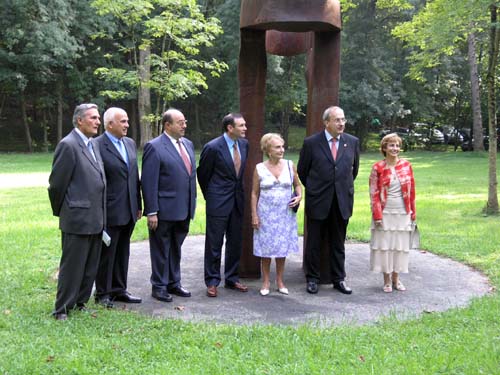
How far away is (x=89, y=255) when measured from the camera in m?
5.21

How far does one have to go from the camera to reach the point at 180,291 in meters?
5.91

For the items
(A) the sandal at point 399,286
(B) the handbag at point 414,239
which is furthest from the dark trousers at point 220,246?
Result: (B) the handbag at point 414,239

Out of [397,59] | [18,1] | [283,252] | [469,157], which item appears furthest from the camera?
[397,59]

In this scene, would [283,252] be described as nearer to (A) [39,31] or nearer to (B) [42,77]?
(A) [39,31]

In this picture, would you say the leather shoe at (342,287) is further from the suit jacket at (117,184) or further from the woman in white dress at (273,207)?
the suit jacket at (117,184)

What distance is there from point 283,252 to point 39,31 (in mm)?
23451

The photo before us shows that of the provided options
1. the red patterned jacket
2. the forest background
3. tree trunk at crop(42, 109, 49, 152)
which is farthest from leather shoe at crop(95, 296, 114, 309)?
tree trunk at crop(42, 109, 49, 152)

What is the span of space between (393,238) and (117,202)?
2.91m

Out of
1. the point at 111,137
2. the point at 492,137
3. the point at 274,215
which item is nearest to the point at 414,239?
the point at 274,215

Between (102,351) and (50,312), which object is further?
(50,312)

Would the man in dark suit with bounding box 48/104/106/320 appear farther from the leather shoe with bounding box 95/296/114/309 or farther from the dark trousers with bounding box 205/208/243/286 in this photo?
the dark trousers with bounding box 205/208/243/286

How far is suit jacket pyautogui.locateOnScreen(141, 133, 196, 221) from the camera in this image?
5.64 m

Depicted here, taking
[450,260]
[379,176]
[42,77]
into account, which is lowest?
[450,260]

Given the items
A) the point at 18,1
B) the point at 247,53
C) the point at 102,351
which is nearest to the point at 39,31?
the point at 18,1
